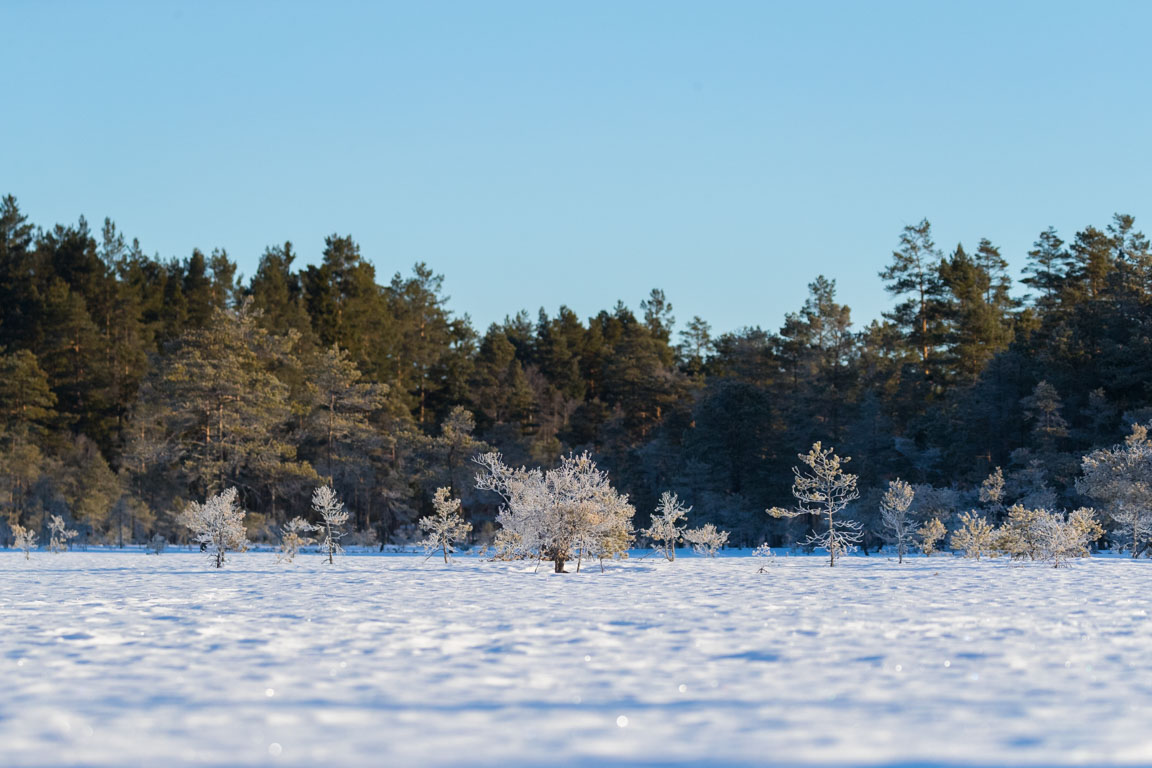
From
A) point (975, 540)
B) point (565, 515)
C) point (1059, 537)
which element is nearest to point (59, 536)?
point (565, 515)

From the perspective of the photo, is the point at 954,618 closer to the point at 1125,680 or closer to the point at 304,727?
the point at 1125,680

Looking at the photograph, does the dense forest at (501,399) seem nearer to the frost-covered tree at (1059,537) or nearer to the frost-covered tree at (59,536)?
the frost-covered tree at (59,536)

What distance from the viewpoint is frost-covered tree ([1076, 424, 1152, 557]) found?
24172mm

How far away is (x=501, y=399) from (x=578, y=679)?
1877 inches

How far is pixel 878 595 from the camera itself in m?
13.7

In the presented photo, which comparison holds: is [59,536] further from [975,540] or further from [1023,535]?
[1023,535]

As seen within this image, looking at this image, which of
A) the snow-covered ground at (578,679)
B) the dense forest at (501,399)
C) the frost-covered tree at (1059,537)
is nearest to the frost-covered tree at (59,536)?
the dense forest at (501,399)

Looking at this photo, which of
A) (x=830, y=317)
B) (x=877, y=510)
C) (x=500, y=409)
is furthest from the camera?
(x=500, y=409)

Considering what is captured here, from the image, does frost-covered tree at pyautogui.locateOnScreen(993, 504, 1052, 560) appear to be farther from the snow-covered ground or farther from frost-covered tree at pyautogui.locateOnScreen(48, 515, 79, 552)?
frost-covered tree at pyautogui.locateOnScreen(48, 515, 79, 552)

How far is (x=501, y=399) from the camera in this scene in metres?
54.5

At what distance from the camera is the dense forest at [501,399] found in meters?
37.4

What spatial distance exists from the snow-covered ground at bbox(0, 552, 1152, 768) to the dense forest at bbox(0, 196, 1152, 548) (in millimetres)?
23808

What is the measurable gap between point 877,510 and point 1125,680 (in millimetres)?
30816

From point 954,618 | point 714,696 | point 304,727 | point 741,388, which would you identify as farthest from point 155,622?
point 741,388
